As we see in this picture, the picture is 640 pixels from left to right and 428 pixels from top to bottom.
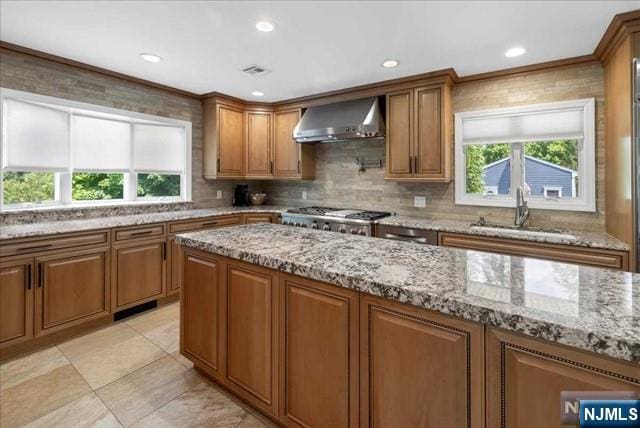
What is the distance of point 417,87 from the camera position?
3.50 meters

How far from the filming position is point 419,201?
12.7 feet

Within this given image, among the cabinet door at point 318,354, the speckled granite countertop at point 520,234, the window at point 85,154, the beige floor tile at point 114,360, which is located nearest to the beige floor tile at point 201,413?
the cabinet door at point 318,354

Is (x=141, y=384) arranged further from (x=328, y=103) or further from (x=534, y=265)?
(x=328, y=103)

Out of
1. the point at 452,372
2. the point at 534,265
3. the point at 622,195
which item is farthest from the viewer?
the point at 622,195

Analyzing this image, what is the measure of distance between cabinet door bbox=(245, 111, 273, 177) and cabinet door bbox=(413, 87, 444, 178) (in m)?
2.21

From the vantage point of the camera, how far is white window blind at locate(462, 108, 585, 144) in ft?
9.86

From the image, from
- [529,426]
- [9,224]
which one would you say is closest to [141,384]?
[9,224]

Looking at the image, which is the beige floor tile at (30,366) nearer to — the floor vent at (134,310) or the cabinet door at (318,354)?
the floor vent at (134,310)

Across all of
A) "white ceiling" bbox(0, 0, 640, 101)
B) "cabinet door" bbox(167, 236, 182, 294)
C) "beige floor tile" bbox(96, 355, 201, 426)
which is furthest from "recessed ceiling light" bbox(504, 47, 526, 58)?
"cabinet door" bbox(167, 236, 182, 294)

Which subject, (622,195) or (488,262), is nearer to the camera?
(488,262)

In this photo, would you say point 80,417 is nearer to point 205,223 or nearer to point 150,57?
point 205,223

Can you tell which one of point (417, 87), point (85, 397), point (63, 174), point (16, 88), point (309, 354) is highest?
point (417, 87)

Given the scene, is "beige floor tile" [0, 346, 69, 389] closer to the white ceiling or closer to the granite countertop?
the granite countertop

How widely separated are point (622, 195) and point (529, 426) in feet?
7.64
